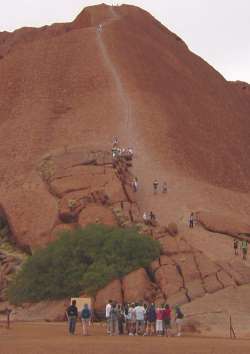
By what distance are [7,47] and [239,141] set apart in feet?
117

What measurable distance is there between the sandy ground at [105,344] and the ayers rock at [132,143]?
7.44 m

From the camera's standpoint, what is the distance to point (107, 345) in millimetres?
29719

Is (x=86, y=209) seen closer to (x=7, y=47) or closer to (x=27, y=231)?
(x=27, y=231)

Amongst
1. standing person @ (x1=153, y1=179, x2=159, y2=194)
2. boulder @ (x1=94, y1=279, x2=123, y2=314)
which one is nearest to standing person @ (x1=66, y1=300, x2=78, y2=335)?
boulder @ (x1=94, y1=279, x2=123, y2=314)

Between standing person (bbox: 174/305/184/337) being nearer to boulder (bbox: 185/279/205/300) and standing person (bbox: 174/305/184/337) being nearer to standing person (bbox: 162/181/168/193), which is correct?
boulder (bbox: 185/279/205/300)

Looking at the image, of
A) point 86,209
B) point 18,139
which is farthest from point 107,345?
point 18,139

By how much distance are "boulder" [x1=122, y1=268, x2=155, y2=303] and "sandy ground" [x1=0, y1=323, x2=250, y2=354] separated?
6791mm

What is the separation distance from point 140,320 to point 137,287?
26.7 feet

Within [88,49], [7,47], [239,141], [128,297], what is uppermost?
[7,47]

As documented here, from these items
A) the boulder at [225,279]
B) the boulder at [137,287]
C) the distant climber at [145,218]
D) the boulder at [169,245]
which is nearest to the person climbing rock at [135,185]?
the distant climber at [145,218]

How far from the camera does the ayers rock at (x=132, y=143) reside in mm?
46438

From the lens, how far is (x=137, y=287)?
42938mm

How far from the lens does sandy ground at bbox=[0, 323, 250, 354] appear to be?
28188 millimetres

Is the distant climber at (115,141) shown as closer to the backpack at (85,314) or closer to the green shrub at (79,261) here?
the green shrub at (79,261)
